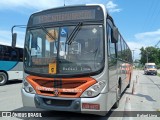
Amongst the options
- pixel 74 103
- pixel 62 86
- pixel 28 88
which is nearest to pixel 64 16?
pixel 62 86

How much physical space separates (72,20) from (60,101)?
2.25m

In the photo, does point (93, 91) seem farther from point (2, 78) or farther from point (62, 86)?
point (2, 78)

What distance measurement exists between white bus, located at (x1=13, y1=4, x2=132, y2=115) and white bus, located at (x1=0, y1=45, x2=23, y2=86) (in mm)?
10891

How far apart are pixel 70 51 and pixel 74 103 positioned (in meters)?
1.40

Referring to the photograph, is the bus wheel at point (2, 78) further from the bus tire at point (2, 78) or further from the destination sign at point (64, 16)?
the destination sign at point (64, 16)

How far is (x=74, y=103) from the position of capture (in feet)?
20.2

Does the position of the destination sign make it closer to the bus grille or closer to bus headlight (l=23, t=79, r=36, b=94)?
the bus grille

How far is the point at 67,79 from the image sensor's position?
20.6 feet

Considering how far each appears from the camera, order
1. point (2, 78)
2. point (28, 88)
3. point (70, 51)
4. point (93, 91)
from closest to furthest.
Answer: point (93, 91) < point (70, 51) < point (28, 88) < point (2, 78)

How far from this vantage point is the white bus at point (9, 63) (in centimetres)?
1731

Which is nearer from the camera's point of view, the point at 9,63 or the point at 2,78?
the point at 2,78

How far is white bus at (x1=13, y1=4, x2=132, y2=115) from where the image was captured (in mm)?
6188

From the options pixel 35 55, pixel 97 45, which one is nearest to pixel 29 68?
pixel 35 55

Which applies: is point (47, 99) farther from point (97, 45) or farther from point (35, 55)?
point (97, 45)
